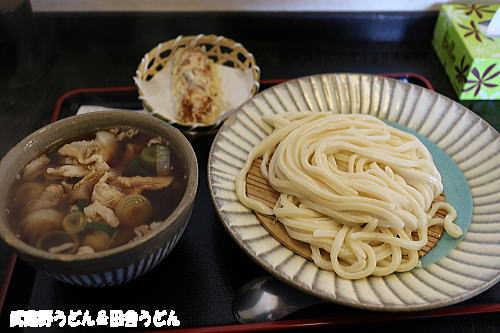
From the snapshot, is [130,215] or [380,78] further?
[380,78]

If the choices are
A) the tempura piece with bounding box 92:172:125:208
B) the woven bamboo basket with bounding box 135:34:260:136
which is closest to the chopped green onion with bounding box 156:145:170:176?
the tempura piece with bounding box 92:172:125:208

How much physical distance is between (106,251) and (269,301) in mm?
625

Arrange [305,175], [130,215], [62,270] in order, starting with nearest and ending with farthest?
[62,270]
[130,215]
[305,175]

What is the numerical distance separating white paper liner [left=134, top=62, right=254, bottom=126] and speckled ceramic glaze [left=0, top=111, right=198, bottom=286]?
1.96ft

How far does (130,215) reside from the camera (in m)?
1.59

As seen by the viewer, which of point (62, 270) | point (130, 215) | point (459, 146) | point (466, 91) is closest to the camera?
point (62, 270)

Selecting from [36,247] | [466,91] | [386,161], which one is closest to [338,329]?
[386,161]

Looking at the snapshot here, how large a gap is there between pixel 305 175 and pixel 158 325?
2.80ft

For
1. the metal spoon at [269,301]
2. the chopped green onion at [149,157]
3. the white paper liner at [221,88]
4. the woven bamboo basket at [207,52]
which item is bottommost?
the metal spoon at [269,301]

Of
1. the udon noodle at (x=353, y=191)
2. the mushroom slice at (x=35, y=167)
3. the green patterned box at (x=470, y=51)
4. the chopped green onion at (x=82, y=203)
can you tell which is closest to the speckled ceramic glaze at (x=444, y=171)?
the udon noodle at (x=353, y=191)

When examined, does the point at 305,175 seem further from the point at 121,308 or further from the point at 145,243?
the point at 121,308

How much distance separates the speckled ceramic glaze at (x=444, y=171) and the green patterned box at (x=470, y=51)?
14.8 inches

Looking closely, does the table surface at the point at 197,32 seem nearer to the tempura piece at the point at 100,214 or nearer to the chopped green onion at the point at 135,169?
the chopped green onion at the point at 135,169

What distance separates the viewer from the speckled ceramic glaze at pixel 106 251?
1.37m
